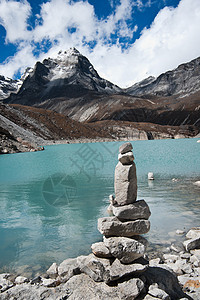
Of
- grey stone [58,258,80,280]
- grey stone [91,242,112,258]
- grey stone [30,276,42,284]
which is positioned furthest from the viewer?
grey stone [30,276,42,284]

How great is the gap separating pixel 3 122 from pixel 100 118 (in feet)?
376

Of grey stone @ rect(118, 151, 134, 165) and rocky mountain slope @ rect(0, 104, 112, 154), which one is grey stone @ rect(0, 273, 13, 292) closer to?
grey stone @ rect(118, 151, 134, 165)

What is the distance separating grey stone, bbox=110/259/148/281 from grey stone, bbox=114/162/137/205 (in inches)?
61.4

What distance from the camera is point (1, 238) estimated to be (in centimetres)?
1051

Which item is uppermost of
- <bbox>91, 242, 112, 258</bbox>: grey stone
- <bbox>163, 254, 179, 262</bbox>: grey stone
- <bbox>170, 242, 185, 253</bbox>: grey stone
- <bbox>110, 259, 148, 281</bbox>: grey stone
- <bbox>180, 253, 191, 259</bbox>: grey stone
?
<bbox>91, 242, 112, 258</bbox>: grey stone

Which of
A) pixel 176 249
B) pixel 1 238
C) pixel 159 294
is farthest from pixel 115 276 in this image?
pixel 1 238

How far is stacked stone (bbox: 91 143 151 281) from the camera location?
18.3 ft

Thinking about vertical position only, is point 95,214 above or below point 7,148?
below

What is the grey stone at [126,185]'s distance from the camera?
6477mm

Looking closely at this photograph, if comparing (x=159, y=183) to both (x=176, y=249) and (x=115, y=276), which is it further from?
(x=115, y=276)

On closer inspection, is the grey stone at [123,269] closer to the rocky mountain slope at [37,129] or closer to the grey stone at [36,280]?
the grey stone at [36,280]

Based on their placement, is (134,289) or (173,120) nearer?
(134,289)

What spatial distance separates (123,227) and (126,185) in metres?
1.09

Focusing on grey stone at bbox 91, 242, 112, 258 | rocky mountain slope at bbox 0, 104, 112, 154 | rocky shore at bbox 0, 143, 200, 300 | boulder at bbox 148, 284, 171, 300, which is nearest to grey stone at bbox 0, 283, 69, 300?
rocky shore at bbox 0, 143, 200, 300
